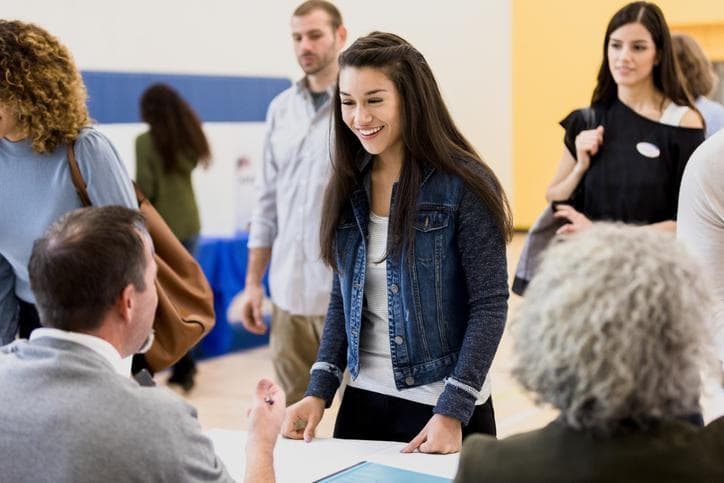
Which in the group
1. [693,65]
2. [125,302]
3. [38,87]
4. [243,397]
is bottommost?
[243,397]

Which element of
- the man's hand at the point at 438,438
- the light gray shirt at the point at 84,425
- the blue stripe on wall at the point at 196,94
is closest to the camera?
the light gray shirt at the point at 84,425

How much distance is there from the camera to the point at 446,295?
2.22m

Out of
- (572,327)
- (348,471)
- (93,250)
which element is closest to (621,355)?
(572,327)

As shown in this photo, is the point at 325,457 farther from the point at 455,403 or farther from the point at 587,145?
the point at 587,145

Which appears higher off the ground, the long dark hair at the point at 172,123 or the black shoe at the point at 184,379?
the long dark hair at the point at 172,123

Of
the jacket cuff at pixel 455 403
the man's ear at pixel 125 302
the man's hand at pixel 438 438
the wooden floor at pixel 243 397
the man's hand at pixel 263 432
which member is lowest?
the wooden floor at pixel 243 397

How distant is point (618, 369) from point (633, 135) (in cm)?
222

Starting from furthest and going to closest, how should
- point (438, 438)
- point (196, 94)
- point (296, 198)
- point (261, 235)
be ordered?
1. point (196, 94)
2. point (261, 235)
3. point (296, 198)
4. point (438, 438)

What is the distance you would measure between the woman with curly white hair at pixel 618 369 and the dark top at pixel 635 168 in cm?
198

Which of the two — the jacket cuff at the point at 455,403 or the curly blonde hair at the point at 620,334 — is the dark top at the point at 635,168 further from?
→ the curly blonde hair at the point at 620,334

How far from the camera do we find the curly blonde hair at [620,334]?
120 centimetres

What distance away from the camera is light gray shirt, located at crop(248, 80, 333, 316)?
3.49m

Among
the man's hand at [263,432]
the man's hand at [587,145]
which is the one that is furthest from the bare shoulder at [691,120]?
the man's hand at [263,432]

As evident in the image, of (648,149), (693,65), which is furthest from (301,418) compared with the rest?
(693,65)
